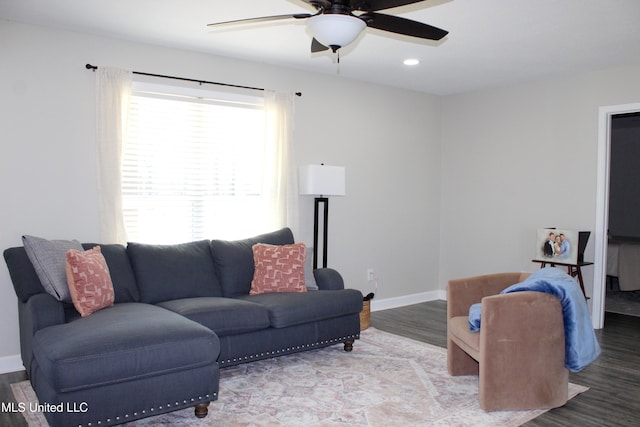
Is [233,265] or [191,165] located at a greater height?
[191,165]

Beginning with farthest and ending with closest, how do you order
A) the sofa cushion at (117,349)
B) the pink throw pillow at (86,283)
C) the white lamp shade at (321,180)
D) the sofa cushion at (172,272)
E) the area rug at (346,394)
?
the white lamp shade at (321,180)
the sofa cushion at (172,272)
the pink throw pillow at (86,283)
the area rug at (346,394)
the sofa cushion at (117,349)

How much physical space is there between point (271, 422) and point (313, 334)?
111 centimetres

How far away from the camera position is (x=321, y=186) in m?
4.94

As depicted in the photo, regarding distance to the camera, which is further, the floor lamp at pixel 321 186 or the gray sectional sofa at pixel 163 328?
the floor lamp at pixel 321 186

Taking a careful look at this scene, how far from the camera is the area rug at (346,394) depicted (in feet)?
9.84

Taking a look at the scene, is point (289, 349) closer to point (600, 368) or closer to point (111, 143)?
point (111, 143)

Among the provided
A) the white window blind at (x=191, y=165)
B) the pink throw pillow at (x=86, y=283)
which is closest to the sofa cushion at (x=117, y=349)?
the pink throw pillow at (x=86, y=283)

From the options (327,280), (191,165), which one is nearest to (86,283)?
(191,165)

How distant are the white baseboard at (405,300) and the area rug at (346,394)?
1.58 meters

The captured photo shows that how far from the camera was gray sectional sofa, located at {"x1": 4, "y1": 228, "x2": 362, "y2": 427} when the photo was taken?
2.63 metres

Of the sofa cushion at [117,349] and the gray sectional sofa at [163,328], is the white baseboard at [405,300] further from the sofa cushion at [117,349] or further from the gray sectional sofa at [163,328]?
the sofa cushion at [117,349]

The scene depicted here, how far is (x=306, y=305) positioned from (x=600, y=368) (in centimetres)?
222

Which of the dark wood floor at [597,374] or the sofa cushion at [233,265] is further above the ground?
the sofa cushion at [233,265]

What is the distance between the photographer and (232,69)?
15.8 feet
